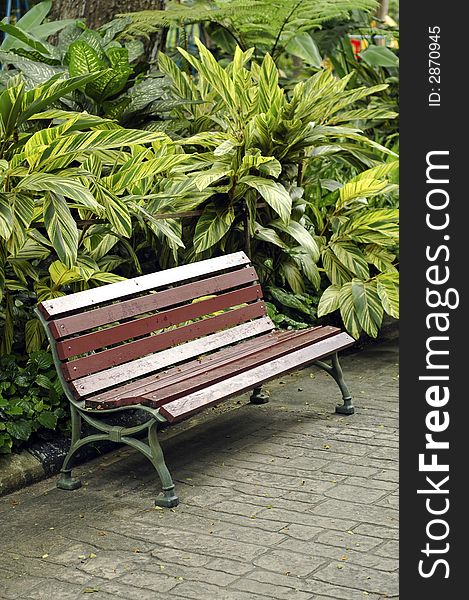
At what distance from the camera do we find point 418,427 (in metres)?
3.82

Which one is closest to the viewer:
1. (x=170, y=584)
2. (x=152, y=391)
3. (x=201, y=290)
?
(x=170, y=584)

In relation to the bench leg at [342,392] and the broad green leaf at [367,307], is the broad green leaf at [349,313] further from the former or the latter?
the bench leg at [342,392]

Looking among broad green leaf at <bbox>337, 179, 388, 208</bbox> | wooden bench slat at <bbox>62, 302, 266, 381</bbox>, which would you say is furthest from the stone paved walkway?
broad green leaf at <bbox>337, 179, 388, 208</bbox>

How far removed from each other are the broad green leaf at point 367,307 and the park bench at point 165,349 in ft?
2.64

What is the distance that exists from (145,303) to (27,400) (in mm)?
735

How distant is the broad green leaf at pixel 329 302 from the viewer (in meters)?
6.76

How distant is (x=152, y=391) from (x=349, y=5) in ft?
15.1

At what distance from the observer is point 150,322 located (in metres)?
5.14

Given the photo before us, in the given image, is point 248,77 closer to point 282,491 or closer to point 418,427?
point 282,491

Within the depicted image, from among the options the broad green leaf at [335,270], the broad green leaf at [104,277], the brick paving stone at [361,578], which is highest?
the broad green leaf at [104,277]

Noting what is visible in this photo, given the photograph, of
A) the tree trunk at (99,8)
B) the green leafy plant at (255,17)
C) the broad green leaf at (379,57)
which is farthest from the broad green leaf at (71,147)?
the broad green leaf at (379,57)

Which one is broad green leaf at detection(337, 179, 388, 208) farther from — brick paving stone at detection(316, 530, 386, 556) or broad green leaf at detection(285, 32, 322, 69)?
brick paving stone at detection(316, 530, 386, 556)

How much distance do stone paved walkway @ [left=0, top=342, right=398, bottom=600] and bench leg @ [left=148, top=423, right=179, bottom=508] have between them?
5cm

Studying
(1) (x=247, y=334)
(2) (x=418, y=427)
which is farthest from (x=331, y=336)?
(2) (x=418, y=427)
